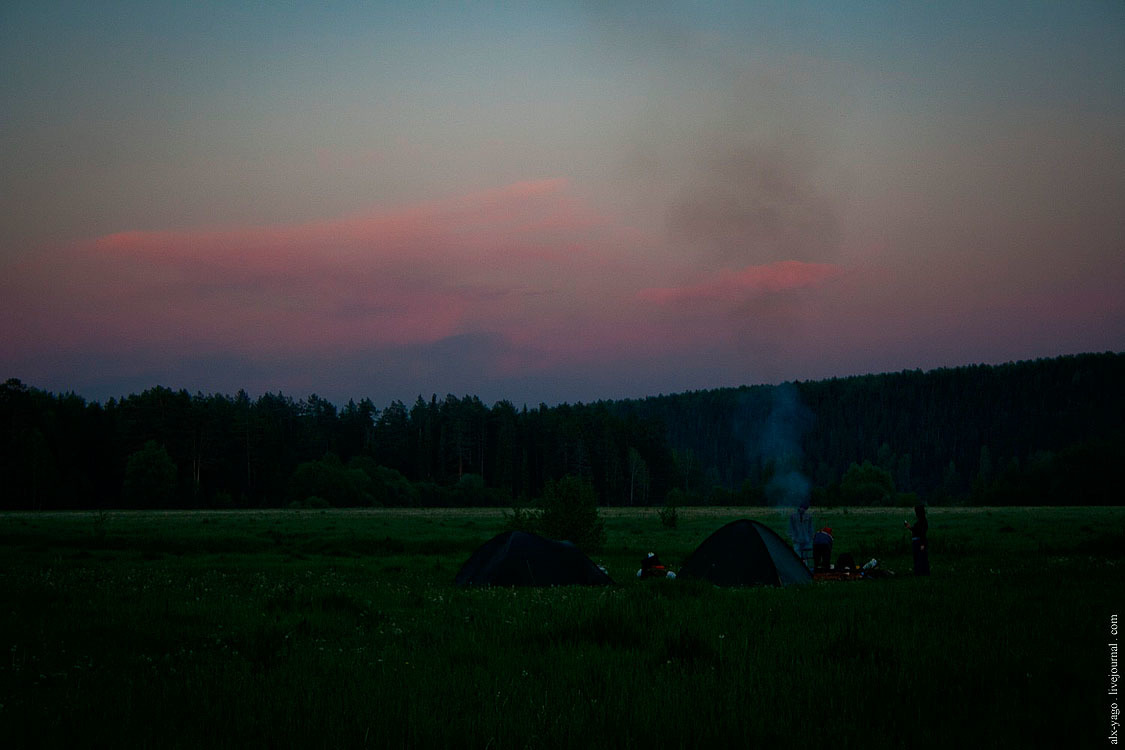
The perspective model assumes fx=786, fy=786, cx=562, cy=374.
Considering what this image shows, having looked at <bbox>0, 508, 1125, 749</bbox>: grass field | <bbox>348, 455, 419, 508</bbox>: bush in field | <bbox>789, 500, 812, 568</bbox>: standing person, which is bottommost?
<bbox>348, 455, 419, 508</bbox>: bush in field

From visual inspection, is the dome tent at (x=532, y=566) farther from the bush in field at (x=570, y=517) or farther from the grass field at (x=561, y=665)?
the bush in field at (x=570, y=517)

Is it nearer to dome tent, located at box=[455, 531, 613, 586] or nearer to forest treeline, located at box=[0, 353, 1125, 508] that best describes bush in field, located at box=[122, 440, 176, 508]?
forest treeline, located at box=[0, 353, 1125, 508]

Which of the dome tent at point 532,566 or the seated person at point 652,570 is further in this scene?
the seated person at point 652,570

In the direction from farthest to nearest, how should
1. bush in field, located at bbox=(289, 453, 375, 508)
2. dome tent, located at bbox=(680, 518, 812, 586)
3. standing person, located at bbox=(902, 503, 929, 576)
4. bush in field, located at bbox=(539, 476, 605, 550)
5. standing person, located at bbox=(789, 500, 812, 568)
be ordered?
bush in field, located at bbox=(289, 453, 375, 508) < bush in field, located at bbox=(539, 476, 605, 550) < standing person, located at bbox=(789, 500, 812, 568) < standing person, located at bbox=(902, 503, 929, 576) < dome tent, located at bbox=(680, 518, 812, 586)

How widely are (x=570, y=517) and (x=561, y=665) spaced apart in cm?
2465

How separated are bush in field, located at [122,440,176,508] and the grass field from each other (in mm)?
96899

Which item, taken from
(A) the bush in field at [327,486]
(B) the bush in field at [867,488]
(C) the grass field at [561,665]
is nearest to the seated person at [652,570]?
(C) the grass field at [561,665]

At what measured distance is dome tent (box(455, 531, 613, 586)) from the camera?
64.8 feet

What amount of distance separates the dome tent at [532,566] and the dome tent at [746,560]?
2730 millimetres

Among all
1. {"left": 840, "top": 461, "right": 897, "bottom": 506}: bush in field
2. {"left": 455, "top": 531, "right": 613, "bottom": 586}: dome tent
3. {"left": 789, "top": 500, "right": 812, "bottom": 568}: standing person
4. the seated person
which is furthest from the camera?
{"left": 840, "top": 461, "right": 897, "bottom": 506}: bush in field

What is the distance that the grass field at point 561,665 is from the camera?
6.64 meters

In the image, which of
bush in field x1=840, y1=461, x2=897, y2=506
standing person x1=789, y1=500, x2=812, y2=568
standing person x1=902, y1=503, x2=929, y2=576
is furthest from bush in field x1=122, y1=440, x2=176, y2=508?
standing person x1=902, y1=503, x2=929, y2=576

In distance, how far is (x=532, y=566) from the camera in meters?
20.0

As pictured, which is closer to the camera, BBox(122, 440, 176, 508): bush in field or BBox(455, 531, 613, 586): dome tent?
BBox(455, 531, 613, 586): dome tent
